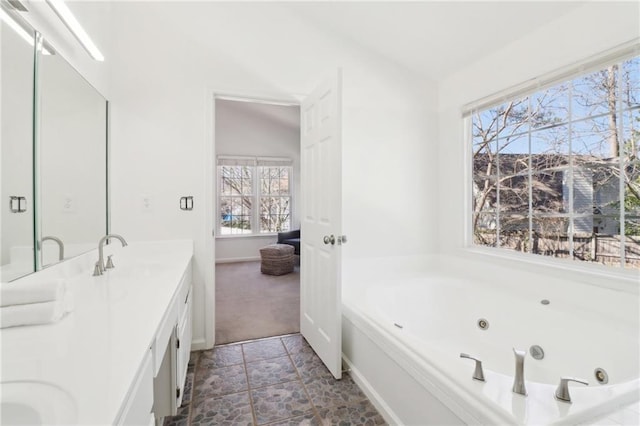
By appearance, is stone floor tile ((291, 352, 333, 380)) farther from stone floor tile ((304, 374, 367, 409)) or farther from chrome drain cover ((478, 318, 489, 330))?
chrome drain cover ((478, 318, 489, 330))

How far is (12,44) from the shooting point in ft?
3.58

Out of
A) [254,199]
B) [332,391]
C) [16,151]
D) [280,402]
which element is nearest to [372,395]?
[332,391]

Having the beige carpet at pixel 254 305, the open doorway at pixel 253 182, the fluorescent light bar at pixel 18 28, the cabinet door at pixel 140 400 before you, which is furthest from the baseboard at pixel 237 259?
the cabinet door at pixel 140 400

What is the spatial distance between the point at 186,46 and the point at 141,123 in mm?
700

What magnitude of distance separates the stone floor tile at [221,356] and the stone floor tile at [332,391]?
0.61 meters

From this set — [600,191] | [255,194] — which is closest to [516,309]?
[600,191]

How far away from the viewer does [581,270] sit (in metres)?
1.80

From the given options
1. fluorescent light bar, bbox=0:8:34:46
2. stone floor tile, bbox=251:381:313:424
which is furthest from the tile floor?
fluorescent light bar, bbox=0:8:34:46

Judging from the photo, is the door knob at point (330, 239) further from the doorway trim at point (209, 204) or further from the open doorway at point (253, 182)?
the open doorway at point (253, 182)

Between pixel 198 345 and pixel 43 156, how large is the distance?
168 cm

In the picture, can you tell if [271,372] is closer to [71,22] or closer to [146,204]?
[146,204]

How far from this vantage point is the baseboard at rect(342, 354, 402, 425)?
1.53 m

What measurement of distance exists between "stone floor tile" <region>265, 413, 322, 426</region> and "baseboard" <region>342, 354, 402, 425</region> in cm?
33

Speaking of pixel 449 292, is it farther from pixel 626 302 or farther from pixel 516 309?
pixel 626 302
